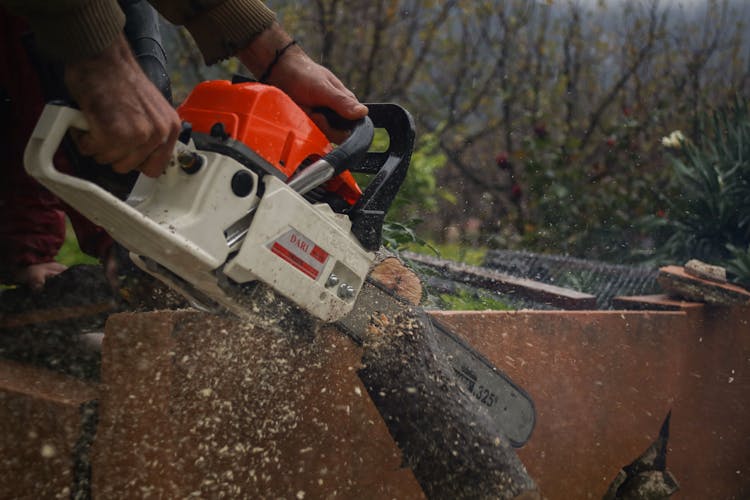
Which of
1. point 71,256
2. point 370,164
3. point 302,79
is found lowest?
point 71,256

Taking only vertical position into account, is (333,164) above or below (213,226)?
above

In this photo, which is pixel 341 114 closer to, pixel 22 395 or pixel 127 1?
pixel 127 1

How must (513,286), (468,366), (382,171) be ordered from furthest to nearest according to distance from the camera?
1. (513,286)
2. (468,366)
3. (382,171)

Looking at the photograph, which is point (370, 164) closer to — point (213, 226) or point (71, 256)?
point (213, 226)

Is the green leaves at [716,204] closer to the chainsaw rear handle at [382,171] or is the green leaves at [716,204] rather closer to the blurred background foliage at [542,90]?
the blurred background foliage at [542,90]

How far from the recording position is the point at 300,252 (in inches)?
58.1

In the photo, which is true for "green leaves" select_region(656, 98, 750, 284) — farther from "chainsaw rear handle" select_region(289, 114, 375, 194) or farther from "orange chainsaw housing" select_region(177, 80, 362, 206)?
"orange chainsaw housing" select_region(177, 80, 362, 206)

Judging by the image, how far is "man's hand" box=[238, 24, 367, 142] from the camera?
168 cm

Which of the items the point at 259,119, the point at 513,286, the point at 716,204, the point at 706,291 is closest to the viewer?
the point at 259,119

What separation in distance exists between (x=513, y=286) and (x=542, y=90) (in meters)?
4.75

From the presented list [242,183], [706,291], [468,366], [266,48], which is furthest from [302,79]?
[706,291]

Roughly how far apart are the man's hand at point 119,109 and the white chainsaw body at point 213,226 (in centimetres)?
4

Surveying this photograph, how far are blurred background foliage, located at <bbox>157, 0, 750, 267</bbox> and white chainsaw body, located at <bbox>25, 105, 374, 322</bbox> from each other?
435 centimetres

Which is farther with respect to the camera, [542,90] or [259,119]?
[542,90]
